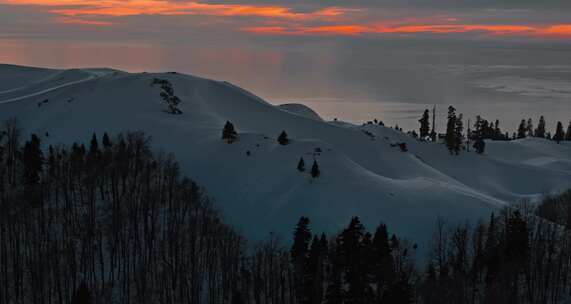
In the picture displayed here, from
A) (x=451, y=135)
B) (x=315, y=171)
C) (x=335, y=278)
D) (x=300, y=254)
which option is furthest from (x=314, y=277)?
(x=451, y=135)

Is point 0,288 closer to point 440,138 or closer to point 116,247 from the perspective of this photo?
point 116,247

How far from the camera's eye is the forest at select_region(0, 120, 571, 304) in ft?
206

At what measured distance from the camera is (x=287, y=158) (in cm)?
9744

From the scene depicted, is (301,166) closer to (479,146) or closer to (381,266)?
(381,266)

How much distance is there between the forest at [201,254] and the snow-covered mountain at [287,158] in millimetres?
5444

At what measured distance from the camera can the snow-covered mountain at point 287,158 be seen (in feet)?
274

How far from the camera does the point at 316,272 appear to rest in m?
62.8

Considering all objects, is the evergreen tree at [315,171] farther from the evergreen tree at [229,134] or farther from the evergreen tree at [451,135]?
the evergreen tree at [451,135]

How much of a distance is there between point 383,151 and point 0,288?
87456mm

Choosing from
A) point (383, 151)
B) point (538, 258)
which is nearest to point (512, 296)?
point (538, 258)

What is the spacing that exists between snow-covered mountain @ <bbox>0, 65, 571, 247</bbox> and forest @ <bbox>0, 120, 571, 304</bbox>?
544 cm

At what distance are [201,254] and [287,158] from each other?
102 feet

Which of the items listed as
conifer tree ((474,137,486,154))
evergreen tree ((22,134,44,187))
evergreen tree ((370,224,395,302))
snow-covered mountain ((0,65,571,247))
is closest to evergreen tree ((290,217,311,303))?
evergreen tree ((370,224,395,302))

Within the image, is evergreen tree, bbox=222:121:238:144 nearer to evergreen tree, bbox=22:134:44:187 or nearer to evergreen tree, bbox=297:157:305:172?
evergreen tree, bbox=297:157:305:172
